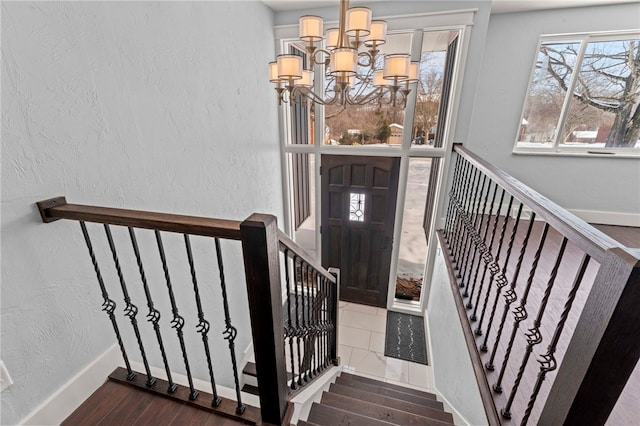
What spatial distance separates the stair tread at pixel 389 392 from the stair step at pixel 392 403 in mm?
108

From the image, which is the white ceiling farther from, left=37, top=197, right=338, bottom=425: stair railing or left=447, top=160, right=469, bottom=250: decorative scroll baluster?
left=37, top=197, right=338, bottom=425: stair railing

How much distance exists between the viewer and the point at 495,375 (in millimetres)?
1375

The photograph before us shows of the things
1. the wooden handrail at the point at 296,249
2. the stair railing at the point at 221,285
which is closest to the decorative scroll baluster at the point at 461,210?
the wooden handrail at the point at 296,249

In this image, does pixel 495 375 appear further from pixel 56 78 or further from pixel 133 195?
pixel 56 78

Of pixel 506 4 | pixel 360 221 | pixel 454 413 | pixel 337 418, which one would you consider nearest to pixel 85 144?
pixel 337 418

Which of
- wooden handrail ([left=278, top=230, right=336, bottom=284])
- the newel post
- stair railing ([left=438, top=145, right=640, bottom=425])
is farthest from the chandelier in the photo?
the newel post

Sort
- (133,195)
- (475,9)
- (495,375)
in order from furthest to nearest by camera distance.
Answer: (475,9) → (133,195) → (495,375)

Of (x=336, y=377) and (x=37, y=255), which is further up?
(x=37, y=255)

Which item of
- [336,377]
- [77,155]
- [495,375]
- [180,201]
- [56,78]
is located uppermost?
[56,78]

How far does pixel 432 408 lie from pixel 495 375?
1.22 meters

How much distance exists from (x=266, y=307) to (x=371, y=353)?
306cm

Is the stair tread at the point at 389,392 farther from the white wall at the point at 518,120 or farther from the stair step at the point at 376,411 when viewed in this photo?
the white wall at the point at 518,120

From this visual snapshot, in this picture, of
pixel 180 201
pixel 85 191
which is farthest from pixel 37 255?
pixel 180 201

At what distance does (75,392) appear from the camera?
124 cm
